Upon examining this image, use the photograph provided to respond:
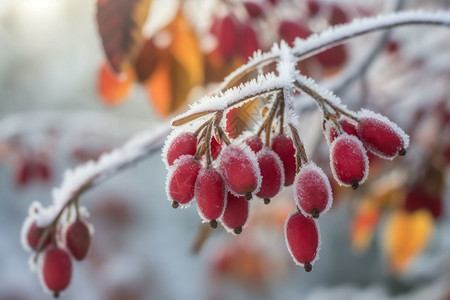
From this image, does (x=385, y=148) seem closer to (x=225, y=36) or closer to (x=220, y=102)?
(x=220, y=102)

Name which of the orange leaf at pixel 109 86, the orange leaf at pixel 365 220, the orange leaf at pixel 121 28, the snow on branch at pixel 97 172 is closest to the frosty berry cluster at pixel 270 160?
the snow on branch at pixel 97 172

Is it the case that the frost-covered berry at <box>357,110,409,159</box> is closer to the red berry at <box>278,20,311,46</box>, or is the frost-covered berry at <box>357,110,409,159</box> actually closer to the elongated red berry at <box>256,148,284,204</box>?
the elongated red berry at <box>256,148,284,204</box>

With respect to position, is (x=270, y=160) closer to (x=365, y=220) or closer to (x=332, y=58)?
(x=332, y=58)

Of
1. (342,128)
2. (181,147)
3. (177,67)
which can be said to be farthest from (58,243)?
(177,67)

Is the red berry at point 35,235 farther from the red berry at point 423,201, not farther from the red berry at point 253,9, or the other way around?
the red berry at point 423,201

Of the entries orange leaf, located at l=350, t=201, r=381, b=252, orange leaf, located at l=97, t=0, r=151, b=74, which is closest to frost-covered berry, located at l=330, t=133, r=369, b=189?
orange leaf, located at l=97, t=0, r=151, b=74
